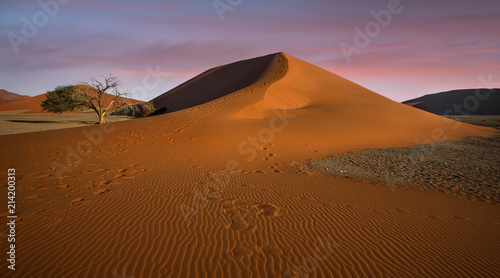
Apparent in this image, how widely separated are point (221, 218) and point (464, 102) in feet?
425

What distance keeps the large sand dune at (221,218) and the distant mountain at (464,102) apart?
9910 cm

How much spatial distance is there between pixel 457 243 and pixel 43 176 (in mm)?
11750

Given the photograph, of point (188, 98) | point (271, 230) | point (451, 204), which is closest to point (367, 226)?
point (271, 230)

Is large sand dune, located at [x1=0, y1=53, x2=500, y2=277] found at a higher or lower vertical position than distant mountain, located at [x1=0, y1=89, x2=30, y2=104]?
lower

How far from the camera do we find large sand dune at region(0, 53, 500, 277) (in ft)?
11.7

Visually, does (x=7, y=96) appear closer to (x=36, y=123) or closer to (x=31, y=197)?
(x=36, y=123)

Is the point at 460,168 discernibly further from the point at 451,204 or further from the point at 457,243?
the point at 457,243

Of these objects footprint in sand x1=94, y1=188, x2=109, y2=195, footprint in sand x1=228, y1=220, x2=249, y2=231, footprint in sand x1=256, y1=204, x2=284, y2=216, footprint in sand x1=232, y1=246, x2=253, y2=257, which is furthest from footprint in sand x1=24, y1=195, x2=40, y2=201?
footprint in sand x1=256, y1=204, x2=284, y2=216

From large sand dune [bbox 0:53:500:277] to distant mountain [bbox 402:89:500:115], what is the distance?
9910cm

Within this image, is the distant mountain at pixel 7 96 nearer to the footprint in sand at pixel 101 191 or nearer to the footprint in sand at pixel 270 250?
the footprint in sand at pixel 101 191

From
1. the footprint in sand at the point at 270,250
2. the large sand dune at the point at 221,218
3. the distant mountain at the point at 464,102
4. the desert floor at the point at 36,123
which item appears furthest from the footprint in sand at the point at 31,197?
the distant mountain at the point at 464,102

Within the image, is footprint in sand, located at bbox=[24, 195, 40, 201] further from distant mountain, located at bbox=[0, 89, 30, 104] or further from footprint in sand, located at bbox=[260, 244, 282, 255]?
distant mountain, located at bbox=[0, 89, 30, 104]

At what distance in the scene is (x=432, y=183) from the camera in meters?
7.59

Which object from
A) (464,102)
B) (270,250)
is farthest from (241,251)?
(464,102)
